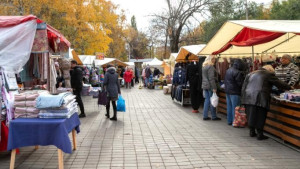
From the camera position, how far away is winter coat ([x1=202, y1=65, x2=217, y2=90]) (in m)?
7.82

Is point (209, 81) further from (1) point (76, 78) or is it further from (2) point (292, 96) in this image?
(1) point (76, 78)

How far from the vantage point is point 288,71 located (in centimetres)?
609

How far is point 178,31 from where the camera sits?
27.1m

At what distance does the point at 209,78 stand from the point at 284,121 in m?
2.81

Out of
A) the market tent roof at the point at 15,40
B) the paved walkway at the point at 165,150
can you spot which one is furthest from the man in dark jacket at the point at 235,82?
the market tent roof at the point at 15,40

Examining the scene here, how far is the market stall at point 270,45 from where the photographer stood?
517 centimetres

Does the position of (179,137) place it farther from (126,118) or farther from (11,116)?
(11,116)

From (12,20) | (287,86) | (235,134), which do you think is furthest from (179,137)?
(12,20)

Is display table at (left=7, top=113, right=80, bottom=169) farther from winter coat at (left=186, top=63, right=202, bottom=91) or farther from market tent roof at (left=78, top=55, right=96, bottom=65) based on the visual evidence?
market tent roof at (left=78, top=55, right=96, bottom=65)

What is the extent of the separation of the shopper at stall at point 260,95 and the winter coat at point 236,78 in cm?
97

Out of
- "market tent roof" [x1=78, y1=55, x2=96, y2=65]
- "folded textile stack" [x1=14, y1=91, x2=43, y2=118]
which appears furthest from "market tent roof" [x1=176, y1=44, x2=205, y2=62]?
"folded textile stack" [x1=14, y1=91, x2=43, y2=118]

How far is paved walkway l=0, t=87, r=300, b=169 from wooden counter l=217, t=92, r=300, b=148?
22 cm

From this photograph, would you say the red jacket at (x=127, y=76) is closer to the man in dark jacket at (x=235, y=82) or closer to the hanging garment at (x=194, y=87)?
the hanging garment at (x=194, y=87)

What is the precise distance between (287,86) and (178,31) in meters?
22.2
